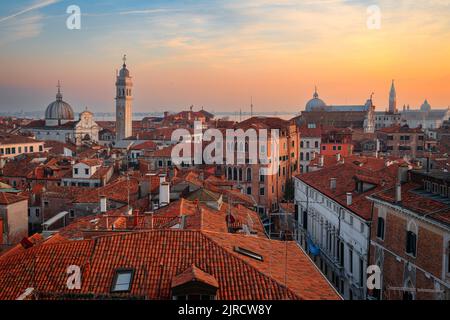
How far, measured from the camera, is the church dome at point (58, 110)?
54531 mm

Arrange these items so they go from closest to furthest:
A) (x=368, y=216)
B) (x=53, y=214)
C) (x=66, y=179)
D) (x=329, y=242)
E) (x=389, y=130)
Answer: (x=368, y=216) < (x=329, y=242) < (x=53, y=214) < (x=66, y=179) < (x=389, y=130)

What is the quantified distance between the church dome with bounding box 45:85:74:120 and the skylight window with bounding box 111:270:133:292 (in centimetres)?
5045

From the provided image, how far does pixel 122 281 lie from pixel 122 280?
0.08 ft

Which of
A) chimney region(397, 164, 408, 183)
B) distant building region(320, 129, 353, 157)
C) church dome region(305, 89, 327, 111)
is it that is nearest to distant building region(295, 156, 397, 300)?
chimney region(397, 164, 408, 183)

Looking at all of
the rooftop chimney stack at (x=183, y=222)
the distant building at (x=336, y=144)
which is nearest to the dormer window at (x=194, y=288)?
the rooftop chimney stack at (x=183, y=222)

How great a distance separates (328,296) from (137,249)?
7.97ft

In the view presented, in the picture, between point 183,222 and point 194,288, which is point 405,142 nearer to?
point 183,222

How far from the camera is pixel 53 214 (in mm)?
18375

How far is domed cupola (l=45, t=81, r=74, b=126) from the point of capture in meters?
54.5

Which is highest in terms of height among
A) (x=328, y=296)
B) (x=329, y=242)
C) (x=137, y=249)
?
(x=137, y=249)

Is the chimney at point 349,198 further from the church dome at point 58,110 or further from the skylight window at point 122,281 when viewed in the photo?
A: the church dome at point 58,110

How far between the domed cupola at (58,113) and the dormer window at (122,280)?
50.4 m
